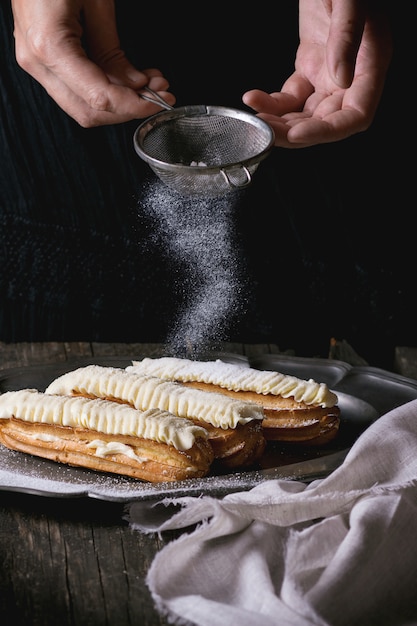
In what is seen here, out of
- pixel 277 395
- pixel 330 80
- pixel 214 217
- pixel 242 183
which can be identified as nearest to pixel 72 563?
pixel 277 395

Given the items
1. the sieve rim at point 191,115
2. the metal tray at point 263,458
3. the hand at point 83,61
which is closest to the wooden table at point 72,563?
the metal tray at point 263,458

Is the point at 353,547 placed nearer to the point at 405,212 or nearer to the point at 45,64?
the point at 45,64

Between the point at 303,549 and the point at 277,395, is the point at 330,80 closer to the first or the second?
the point at 277,395

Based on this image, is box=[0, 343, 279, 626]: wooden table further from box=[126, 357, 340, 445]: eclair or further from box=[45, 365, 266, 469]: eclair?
box=[126, 357, 340, 445]: eclair

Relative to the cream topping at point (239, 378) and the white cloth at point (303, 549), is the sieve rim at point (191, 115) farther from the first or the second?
the white cloth at point (303, 549)

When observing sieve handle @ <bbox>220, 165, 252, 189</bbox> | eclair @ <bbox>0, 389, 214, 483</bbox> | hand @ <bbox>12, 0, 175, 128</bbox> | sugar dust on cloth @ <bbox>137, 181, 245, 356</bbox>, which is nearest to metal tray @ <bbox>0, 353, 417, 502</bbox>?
eclair @ <bbox>0, 389, 214, 483</bbox>

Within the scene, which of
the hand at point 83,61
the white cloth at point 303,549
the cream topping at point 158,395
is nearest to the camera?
the white cloth at point 303,549
